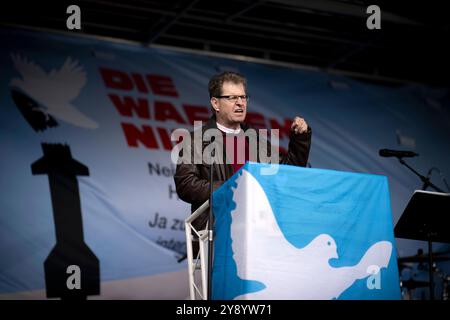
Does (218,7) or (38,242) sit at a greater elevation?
(218,7)

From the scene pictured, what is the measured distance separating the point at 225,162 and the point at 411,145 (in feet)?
16.4

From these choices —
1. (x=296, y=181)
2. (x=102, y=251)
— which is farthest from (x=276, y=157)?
(x=102, y=251)

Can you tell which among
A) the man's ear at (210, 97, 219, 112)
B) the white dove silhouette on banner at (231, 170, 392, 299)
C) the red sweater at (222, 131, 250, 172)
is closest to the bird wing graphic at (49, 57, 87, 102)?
the man's ear at (210, 97, 219, 112)

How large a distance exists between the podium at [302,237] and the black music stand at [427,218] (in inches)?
27.9

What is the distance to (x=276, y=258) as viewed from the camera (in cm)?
243

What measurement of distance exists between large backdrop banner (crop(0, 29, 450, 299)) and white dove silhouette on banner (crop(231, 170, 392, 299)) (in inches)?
148

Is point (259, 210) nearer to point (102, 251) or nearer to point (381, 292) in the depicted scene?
point (381, 292)

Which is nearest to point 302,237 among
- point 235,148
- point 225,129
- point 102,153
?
point 235,148

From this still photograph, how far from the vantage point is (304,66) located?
25.3 feet

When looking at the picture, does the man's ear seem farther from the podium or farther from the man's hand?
the podium

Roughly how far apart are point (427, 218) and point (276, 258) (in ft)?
4.63

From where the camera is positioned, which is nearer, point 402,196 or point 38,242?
point 38,242

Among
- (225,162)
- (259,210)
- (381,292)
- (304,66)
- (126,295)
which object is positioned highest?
(304,66)

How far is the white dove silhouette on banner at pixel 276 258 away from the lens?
2.39m
